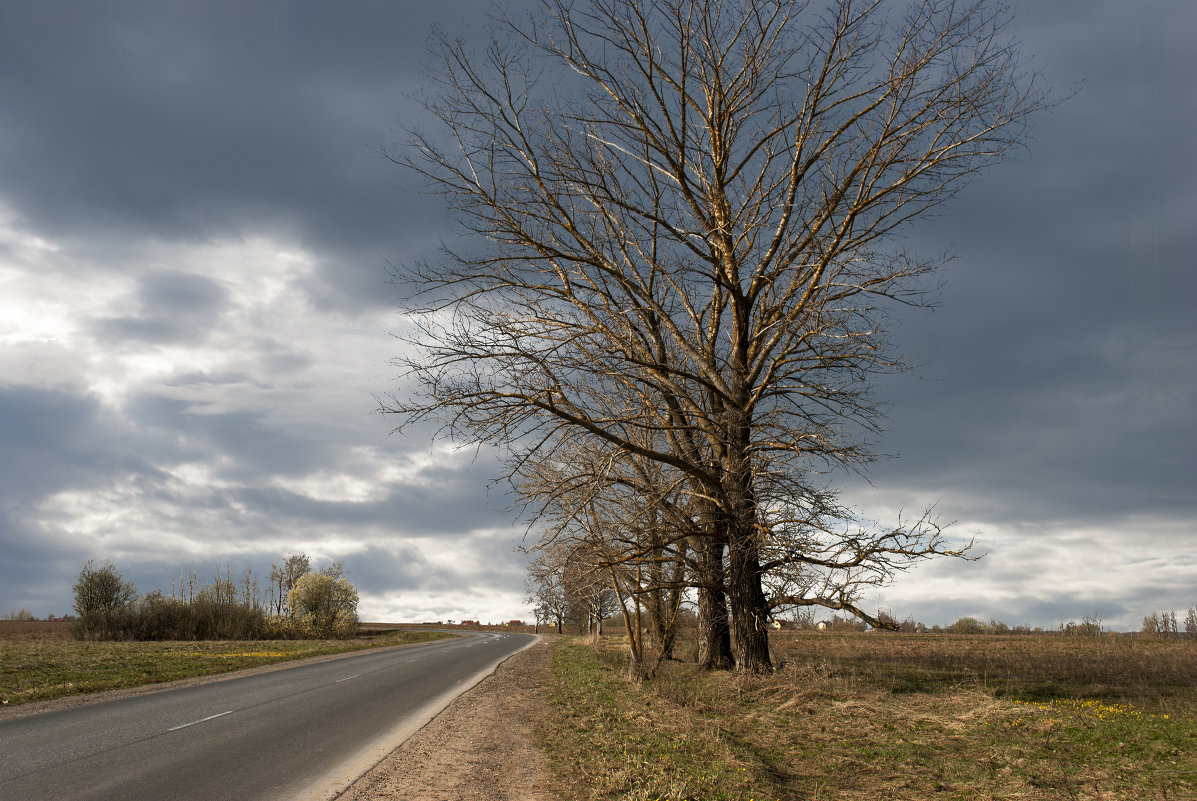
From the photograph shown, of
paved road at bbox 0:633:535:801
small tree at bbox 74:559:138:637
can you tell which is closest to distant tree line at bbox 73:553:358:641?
small tree at bbox 74:559:138:637

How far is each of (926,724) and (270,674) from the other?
1697 cm

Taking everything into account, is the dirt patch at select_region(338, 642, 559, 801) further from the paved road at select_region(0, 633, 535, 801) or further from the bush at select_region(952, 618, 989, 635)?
the bush at select_region(952, 618, 989, 635)

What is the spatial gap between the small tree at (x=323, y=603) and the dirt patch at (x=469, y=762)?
51246 millimetres

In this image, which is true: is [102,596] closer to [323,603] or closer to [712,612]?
[323,603]

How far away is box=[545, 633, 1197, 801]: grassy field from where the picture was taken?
24.1 feet

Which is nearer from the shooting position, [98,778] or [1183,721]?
[98,778]

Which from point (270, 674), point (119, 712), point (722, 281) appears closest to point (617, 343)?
point (722, 281)

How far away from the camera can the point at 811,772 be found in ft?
27.2

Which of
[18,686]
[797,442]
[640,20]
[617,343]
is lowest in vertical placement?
[18,686]

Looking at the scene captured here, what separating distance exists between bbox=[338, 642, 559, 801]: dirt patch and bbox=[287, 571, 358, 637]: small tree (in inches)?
2018

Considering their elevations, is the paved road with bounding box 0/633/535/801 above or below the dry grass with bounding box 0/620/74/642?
above

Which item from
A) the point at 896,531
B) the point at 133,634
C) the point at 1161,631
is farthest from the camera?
the point at 133,634

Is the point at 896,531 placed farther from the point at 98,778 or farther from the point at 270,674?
the point at 270,674

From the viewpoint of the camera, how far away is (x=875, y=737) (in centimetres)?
976
